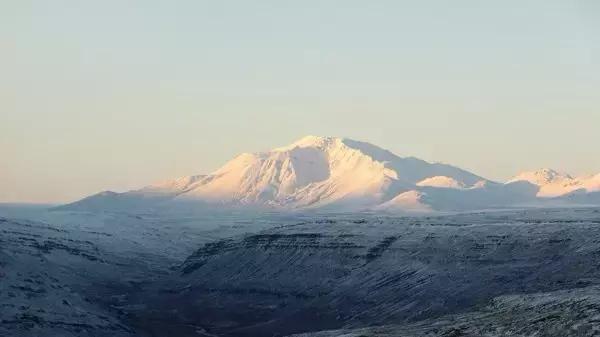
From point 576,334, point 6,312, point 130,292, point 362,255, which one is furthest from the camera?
point 130,292

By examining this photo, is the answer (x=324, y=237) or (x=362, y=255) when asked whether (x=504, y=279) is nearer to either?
(x=362, y=255)

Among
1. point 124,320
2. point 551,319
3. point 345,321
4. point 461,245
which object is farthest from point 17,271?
point 551,319

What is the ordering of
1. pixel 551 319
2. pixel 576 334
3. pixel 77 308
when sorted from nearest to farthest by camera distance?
pixel 576 334, pixel 551 319, pixel 77 308

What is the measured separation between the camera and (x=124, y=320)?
146 m

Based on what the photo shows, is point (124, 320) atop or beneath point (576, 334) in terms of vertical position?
beneath

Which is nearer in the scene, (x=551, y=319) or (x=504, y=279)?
(x=551, y=319)

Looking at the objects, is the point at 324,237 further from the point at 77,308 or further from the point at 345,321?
the point at 77,308

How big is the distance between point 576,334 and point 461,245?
114008mm

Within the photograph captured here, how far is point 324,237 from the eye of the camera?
194500 millimetres

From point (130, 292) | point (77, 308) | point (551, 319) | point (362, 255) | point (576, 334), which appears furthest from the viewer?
point (130, 292)

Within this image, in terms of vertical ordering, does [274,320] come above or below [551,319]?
below

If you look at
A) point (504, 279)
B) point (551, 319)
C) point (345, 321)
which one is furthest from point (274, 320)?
point (551, 319)

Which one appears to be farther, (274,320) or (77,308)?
(274,320)

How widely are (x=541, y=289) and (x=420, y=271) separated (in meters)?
33.5
